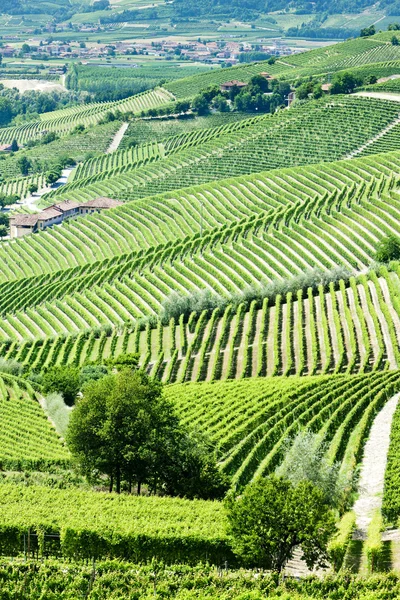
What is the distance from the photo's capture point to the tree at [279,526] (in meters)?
32.1

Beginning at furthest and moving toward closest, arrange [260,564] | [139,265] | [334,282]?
[139,265] → [334,282] → [260,564]

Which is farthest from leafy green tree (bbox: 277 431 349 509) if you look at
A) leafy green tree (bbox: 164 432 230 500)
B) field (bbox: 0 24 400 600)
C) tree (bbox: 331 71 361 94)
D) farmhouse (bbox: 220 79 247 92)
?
farmhouse (bbox: 220 79 247 92)

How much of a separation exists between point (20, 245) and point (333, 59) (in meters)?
90.3

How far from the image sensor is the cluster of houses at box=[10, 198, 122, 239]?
396ft

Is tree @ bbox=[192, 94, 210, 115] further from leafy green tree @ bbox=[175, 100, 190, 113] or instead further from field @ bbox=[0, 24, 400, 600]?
field @ bbox=[0, 24, 400, 600]

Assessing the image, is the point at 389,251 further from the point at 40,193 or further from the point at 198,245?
the point at 40,193

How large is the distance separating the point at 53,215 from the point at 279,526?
9242cm

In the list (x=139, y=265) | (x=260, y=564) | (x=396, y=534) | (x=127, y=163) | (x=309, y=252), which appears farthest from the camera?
(x=127, y=163)

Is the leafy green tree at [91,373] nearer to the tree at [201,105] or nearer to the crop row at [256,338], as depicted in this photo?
the crop row at [256,338]

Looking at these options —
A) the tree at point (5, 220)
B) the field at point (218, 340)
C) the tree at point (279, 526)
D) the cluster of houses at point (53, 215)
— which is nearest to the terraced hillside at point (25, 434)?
the field at point (218, 340)

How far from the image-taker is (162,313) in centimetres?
7412

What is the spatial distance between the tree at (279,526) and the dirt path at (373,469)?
Answer: 410 cm

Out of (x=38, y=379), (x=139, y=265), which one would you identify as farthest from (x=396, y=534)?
(x=139, y=265)

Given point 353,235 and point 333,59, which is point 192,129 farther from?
point 353,235
